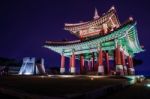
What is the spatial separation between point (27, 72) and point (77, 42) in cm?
1241

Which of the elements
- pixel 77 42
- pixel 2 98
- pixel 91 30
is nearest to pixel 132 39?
pixel 91 30

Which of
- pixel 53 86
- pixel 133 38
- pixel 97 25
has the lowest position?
pixel 53 86

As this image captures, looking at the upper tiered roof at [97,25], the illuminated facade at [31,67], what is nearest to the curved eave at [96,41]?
the upper tiered roof at [97,25]

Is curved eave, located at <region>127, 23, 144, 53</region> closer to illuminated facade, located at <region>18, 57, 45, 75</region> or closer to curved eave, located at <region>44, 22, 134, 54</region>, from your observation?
curved eave, located at <region>44, 22, 134, 54</region>

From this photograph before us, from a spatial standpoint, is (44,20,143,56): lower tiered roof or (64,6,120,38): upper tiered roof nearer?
(44,20,143,56): lower tiered roof

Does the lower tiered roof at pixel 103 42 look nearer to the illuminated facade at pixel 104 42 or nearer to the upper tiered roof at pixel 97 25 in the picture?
the illuminated facade at pixel 104 42

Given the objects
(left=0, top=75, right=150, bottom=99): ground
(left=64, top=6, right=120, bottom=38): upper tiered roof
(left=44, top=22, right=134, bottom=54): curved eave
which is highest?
(left=64, top=6, right=120, bottom=38): upper tiered roof

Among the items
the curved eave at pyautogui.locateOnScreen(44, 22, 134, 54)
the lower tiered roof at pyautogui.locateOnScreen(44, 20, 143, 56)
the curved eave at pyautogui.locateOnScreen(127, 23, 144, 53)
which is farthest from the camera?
the curved eave at pyautogui.locateOnScreen(127, 23, 144, 53)

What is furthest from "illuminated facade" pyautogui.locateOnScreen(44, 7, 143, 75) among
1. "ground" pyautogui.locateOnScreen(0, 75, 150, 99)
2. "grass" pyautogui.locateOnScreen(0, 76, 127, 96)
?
"grass" pyautogui.locateOnScreen(0, 76, 127, 96)

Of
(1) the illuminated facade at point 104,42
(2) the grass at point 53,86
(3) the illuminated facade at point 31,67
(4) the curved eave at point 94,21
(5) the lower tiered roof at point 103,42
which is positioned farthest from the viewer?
(3) the illuminated facade at point 31,67

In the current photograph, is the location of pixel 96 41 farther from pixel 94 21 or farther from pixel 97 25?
pixel 94 21

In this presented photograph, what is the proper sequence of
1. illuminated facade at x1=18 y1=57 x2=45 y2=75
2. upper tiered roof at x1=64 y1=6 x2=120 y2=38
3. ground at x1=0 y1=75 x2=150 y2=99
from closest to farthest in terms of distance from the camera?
ground at x1=0 y1=75 x2=150 y2=99 < upper tiered roof at x1=64 y1=6 x2=120 y2=38 < illuminated facade at x1=18 y1=57 x2=45 y2=75

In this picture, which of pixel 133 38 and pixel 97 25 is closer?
pixel 97 25

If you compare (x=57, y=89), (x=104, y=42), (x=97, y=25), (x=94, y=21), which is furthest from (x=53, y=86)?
(x=97, y=25)
